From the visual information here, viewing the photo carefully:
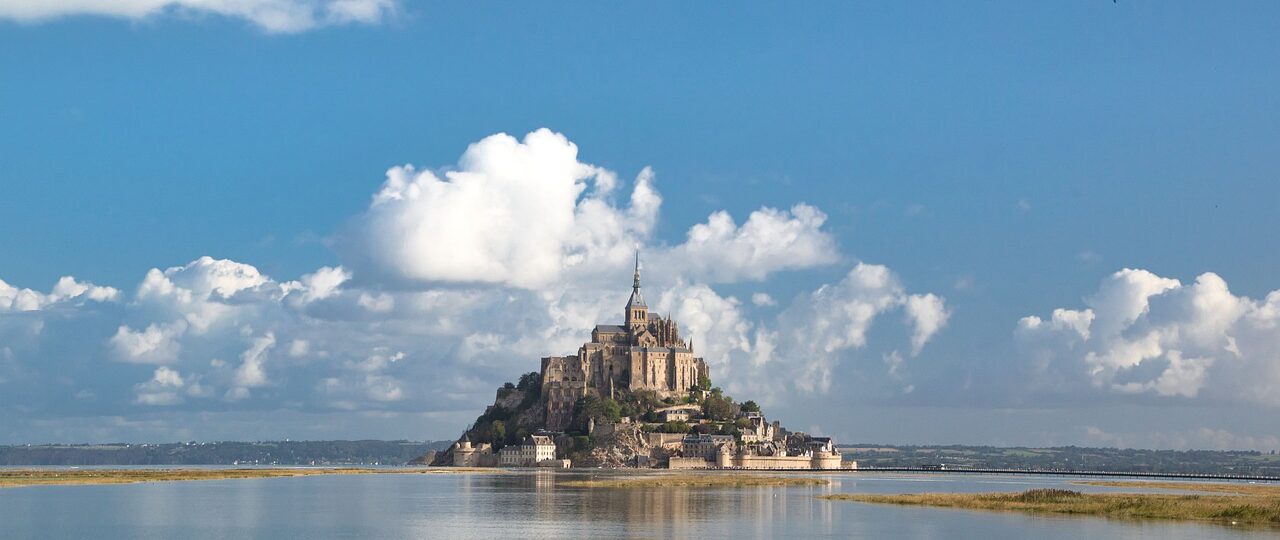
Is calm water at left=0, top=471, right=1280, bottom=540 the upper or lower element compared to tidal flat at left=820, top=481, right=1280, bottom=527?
lower

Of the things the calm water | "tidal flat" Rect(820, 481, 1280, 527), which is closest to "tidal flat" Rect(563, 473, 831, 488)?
the calm water

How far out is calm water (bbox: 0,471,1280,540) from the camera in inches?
2778

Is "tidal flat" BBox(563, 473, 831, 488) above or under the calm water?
above

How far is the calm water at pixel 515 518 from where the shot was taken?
70.6m

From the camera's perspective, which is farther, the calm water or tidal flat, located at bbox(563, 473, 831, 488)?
tidal flat, located at bbox(563, 473, 831, 488)

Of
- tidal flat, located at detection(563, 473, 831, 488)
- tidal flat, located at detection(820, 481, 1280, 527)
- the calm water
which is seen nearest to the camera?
the calm water

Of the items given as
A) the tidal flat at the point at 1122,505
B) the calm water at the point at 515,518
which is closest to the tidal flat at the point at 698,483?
the calm water at the point at 515,518

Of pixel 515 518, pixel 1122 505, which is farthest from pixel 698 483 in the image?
pixel 515 518

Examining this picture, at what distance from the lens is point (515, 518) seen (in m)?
82.9

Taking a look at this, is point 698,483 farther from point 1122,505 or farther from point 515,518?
point 515,518

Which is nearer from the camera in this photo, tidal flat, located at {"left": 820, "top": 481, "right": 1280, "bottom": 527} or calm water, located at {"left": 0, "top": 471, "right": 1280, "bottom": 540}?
calm water, located at {"left": 0, "top": 471, "right": 1280, "bottom": 540}

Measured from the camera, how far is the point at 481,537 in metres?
68.7

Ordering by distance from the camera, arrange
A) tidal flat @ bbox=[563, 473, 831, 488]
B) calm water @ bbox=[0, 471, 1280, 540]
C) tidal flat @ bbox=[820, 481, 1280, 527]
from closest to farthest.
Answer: calm water @ bbox=[0, 471, 1280, 540]
tidal flat @ bbox=[820, 481, 1280, 527]
tidal flat @ bbox=[563, 473, 831, 488]

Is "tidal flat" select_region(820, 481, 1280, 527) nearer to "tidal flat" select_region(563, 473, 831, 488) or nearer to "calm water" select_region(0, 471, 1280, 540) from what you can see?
"calm water" select_region(0, 471, 1280, 540)
